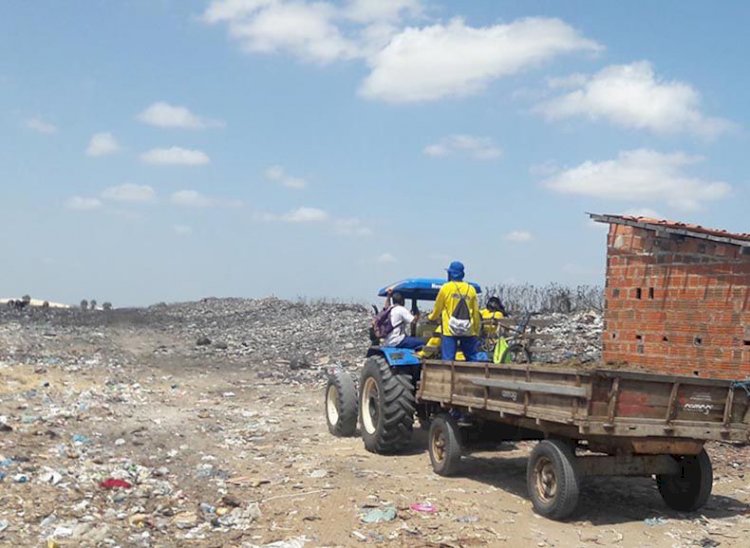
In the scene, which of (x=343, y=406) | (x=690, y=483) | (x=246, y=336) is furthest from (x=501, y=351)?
(x=246, y=336)

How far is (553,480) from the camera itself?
252 inches

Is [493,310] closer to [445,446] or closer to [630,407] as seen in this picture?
[445,446]

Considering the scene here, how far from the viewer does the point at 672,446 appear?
6.13 metres

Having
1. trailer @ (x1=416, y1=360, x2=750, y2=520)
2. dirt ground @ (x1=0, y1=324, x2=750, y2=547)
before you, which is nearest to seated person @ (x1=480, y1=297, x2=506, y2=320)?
dirt ground @ (x1=0, y1=324, x2=750, y2=547)

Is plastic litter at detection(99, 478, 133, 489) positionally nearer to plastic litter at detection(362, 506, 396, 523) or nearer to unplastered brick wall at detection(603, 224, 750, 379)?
plastic litter at detection(362, 506, 396, 523)

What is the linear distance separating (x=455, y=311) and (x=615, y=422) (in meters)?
2.78

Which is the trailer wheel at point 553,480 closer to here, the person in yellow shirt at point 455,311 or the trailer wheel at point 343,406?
the person in yellow shirt at point 455,311

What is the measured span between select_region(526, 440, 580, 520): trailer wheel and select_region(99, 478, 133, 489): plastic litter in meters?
3.37

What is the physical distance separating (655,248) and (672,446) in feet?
17.5

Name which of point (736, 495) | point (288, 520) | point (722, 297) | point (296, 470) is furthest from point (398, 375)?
point (722, 297)

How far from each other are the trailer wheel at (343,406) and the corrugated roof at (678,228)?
174 inches

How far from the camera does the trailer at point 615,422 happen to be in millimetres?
5816

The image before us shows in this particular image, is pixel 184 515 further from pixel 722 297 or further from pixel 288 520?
pixel 722 297

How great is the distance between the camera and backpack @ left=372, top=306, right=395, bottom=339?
9.48 metres
